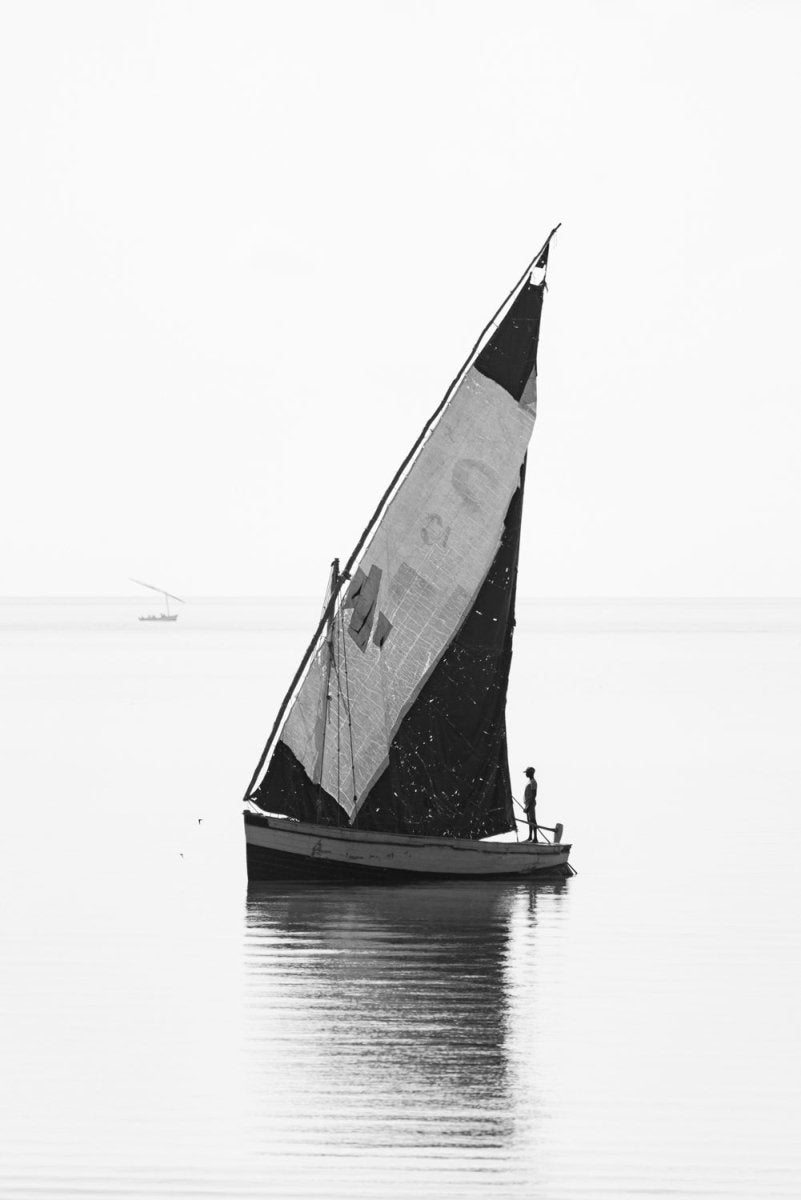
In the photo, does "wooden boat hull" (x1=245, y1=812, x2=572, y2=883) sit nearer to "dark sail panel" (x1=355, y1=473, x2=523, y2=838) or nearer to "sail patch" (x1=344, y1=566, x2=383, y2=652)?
"dark sail panel" (x1=355, y1=473, x2=523, y2=838)

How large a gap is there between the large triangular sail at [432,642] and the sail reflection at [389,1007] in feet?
5.69

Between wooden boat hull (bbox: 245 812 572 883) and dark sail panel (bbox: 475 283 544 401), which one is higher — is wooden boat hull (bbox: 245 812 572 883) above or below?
below

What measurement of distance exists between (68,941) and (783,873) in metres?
15.5

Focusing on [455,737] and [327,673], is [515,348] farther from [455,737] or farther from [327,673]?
[455,737]

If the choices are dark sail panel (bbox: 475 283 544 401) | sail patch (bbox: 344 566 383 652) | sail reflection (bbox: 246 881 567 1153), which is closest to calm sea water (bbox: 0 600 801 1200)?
sail reflection (bbox: 246 881 567 1153)

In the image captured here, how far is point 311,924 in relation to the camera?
31.5 m

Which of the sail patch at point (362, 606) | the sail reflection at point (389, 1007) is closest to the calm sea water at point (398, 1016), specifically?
the sail reflection at point (389, 1007)

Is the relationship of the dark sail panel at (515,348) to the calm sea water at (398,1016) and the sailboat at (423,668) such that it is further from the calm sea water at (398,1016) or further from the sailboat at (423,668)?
the calm sea water at (398,1016)

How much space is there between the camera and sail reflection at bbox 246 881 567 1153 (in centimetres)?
2050

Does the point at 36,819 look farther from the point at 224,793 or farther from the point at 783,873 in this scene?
the point at 783,873

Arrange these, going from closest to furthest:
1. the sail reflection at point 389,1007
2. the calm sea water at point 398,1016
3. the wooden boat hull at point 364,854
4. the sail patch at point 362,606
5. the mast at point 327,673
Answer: the calm sea water at point 398,1016
the sail reflection at point 389,1007
the mast at point 327,673
the sail patch at point 362,606
the wooden boat hull at point 364,854

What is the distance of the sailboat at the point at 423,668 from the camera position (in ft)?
111

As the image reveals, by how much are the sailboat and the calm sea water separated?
1.06 metres

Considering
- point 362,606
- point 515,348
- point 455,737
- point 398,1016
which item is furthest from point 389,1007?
point 515,348
